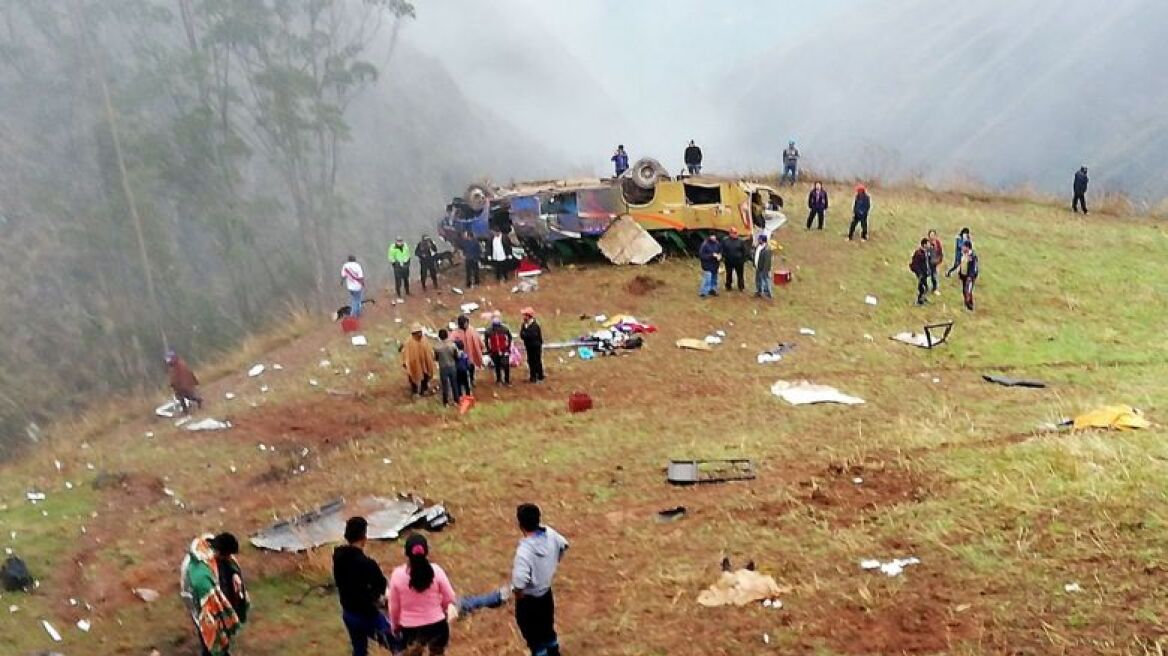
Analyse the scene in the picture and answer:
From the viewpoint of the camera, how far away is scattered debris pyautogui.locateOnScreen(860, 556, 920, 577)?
23.7 ft

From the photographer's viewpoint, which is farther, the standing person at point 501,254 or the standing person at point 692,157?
the standing person at point 692,157

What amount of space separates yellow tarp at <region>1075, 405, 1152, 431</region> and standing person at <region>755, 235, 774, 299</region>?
8095 mm

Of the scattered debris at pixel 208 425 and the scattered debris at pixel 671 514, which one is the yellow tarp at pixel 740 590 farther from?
the scattered debris at pixel 208 425

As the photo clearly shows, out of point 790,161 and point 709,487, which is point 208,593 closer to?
point 709,487

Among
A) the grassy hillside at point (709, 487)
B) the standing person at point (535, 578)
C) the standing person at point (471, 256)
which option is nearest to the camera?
the standing person at point (535, 578)

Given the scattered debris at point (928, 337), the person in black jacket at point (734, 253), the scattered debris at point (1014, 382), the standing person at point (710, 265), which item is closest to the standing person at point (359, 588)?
the scattered debris at point (1014, 382)

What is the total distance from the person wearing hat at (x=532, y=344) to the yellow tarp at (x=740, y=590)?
24.0 ft

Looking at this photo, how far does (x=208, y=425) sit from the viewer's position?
14.4m

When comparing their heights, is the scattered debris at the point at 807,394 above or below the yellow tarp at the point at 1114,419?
below

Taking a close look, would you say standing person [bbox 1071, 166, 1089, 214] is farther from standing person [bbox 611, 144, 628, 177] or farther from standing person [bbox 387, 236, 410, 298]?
standing person [bbox 387, 236, 410, 298]

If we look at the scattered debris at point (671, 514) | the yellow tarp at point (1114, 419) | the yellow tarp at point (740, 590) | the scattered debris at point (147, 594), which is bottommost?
the scattered debris at point (147, 594)

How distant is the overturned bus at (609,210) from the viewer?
2033cm

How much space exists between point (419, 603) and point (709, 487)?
466 cm

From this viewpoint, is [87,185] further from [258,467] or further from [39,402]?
[258,467]
